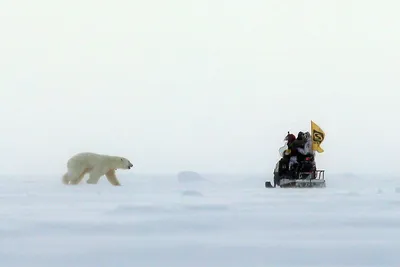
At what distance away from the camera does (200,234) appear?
6738 mm

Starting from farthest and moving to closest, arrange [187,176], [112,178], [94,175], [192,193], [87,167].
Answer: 1. [187,176]
2. [112,178]
3. [87,167]
4. [94,175]
5. [192,193]

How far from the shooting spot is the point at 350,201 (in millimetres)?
11016

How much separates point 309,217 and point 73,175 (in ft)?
35.1

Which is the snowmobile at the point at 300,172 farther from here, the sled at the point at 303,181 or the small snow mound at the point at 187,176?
the small snow mound at the point at 187,176

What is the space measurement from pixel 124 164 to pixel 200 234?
1215 centimetres

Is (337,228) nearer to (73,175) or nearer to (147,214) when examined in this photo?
(147,214)

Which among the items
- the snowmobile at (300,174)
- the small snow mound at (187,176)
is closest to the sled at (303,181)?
the snowmobile at (300,174)

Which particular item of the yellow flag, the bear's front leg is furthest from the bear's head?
the yellow flag

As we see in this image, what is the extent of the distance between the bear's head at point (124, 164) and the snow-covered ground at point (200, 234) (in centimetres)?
801

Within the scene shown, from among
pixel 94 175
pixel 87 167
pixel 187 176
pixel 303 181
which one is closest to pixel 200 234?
pixel 303 181

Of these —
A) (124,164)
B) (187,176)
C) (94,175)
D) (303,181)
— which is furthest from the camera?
(187,176)

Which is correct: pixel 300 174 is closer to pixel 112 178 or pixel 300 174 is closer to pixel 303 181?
pixel 303 181

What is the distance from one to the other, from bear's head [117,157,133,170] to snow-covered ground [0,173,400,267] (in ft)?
26.3

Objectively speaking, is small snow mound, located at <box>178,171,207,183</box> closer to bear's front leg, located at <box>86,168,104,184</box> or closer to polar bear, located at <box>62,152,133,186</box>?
polar bear, located at <box>62,152,133,186</box>
